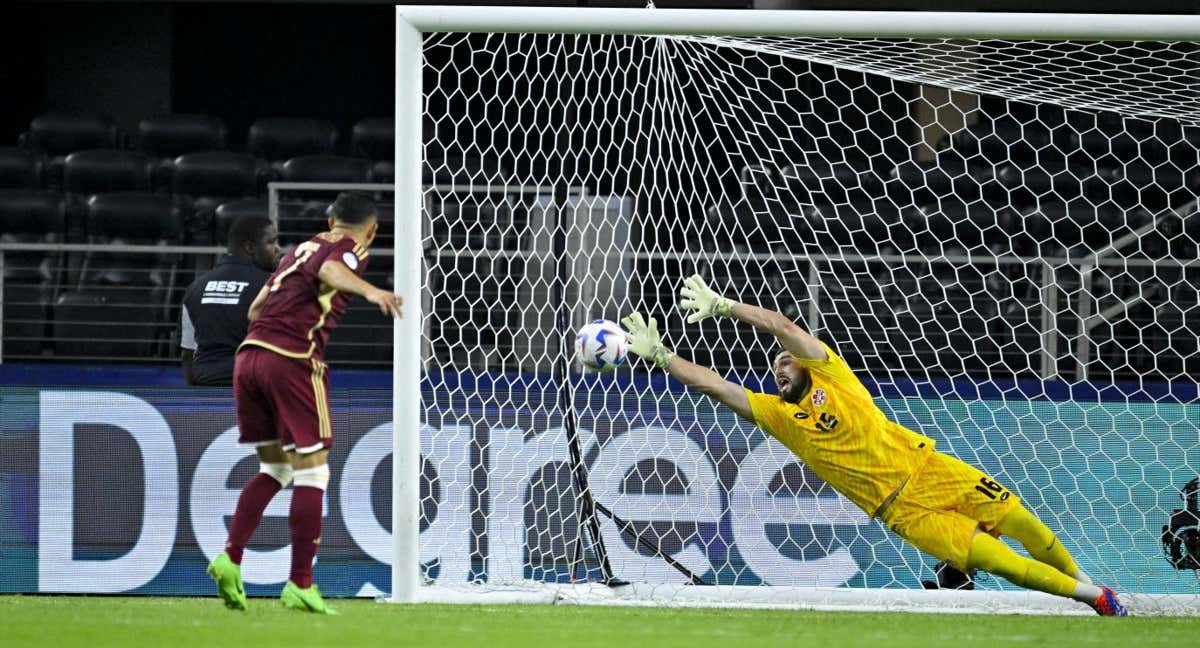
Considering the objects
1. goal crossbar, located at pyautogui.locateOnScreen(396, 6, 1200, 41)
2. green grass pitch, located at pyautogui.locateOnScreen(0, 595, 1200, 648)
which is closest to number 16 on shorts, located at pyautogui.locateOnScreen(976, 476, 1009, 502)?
green grass pitch, located at pyautogui.locateOnScreen(0, 595, 1200, 648)

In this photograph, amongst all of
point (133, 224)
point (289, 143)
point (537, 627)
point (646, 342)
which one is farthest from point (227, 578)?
point (289, 143)

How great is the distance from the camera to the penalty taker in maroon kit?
5230mm

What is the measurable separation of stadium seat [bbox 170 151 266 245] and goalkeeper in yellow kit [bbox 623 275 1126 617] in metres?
5.18

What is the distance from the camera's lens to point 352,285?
5.07 metres

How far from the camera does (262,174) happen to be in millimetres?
10703

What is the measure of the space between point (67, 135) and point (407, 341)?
648cm

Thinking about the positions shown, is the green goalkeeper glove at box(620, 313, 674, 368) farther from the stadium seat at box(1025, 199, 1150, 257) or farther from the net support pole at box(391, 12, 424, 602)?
the stadium seat at box(1025, 199, 1150, 257)

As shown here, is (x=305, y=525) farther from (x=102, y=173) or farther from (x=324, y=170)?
(x=102, y=173)

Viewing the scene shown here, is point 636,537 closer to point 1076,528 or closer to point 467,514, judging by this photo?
point 467,514

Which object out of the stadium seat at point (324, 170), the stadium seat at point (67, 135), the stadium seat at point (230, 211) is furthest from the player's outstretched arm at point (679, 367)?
the stadium seat at point (67, 135)

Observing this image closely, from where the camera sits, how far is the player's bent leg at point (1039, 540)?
6215 mm

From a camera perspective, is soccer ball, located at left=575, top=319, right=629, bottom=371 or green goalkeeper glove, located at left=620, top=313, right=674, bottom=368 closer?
soccer ball, located at left=575, top=319, right=629, bottom=371

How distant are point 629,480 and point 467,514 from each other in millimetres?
749

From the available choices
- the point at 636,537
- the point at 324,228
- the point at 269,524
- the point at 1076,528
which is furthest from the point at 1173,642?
the point at 324,228
